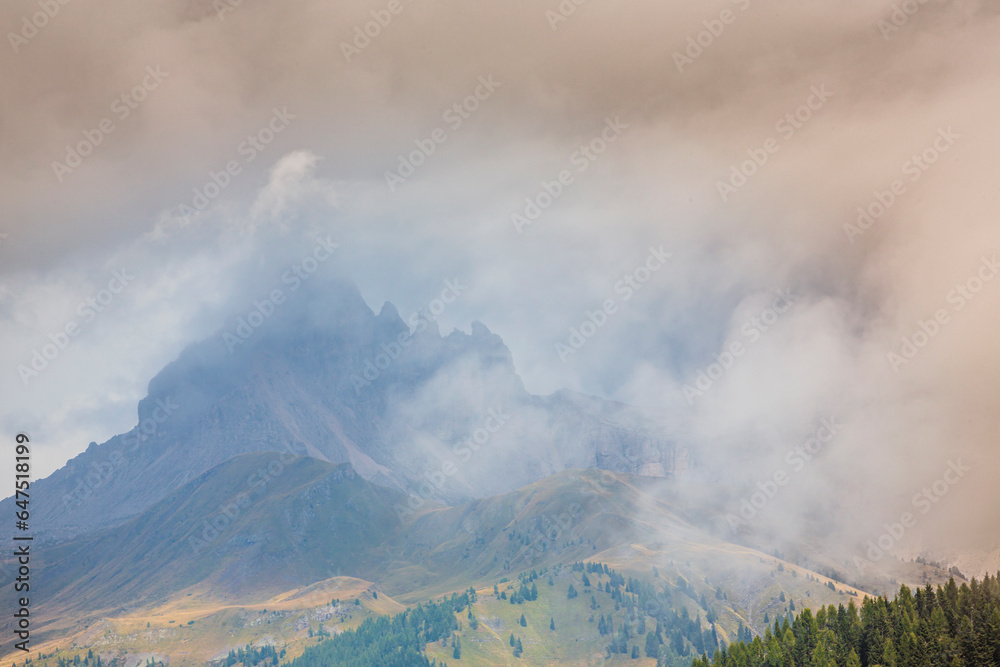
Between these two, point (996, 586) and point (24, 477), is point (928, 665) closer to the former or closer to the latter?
point (996, 586)

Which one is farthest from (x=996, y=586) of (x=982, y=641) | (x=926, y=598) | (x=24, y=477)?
(x=24, y=477)

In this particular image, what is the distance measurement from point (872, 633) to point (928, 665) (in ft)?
83.9

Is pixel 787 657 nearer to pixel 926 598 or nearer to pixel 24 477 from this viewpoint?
pixel 926 598

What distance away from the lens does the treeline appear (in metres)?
158

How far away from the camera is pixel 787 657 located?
19512 centimetres

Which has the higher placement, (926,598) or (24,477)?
(24,477)

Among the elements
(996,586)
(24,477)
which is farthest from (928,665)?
(24,477)

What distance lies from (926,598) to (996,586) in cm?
1820

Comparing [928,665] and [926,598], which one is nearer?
[928,665]

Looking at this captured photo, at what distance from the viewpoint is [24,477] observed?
182 m

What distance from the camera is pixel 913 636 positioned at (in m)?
168

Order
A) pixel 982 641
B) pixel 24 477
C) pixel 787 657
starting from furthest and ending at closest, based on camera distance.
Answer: pixel 787 657
pixel 24 477
pixel 982 641

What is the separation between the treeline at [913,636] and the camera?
158 metres

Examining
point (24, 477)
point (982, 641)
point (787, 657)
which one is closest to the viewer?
point (982, 641)
